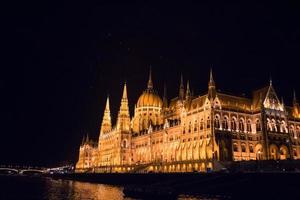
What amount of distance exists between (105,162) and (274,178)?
398 feet

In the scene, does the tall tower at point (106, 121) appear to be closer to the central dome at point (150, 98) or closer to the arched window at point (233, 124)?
the central dome at point (150, 98)

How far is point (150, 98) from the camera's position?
165 metres

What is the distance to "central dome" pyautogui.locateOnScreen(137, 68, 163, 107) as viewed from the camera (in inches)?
6432

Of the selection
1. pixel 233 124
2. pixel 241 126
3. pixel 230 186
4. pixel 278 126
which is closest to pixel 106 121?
pixel 233 124

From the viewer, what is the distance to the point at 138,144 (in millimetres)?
148625

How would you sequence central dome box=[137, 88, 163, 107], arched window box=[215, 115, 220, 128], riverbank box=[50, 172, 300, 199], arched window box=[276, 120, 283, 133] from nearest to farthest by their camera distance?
riverbank box=[50, 172, 300, 199]
arched window box=[215, 115, 220, 128]
arched window box=[276, 120, 283, 133]
central dome box=[137, 88, 163, 107]

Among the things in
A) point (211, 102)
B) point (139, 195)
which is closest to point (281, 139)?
point (211, 102)

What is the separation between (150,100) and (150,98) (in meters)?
1.38

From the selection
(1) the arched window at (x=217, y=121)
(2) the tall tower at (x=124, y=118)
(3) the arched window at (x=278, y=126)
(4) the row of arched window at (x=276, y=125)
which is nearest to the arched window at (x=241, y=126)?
(4) the row of arched window at (x=276, y=125)

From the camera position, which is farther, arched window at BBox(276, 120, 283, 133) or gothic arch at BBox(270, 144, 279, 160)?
arched window at BBox(276, 120, 283, 133)

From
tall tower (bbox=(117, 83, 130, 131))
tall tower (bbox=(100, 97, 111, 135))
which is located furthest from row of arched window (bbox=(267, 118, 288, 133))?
tall tower (bbox=(100, 97, 111, 135))

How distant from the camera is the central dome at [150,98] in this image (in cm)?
16338

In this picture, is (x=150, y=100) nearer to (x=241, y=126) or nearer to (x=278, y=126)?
(x=241, y=126)

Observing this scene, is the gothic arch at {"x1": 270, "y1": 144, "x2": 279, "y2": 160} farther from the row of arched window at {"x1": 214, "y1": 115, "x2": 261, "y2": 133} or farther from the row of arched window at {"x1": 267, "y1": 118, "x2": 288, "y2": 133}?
the row of arched window at {"x1": 214, "y1": 115, "x2": 261, "y2": 133}
